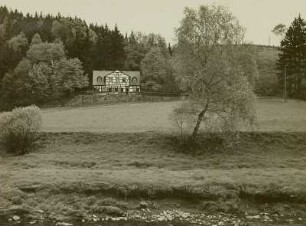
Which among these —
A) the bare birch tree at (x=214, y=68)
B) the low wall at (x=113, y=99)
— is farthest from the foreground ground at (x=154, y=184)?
the low wall at (x=113, y=99)

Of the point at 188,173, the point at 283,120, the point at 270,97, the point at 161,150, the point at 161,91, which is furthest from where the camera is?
the point at 161,91

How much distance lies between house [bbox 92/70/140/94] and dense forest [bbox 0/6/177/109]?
2.15m

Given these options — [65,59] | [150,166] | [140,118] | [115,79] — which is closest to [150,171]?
[150,166]

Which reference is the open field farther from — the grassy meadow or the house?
the house

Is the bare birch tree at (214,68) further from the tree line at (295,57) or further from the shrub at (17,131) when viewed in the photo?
the tree line at (295,57)

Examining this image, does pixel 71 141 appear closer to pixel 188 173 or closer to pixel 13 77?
pixel 188 173

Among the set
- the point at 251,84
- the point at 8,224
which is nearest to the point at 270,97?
the point at 251,84

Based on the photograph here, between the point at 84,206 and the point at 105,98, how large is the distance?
61877 mm

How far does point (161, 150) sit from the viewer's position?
5019 cm

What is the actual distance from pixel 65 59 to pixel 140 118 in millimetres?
41764

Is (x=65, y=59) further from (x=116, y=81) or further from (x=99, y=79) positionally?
(x=116, y=81)

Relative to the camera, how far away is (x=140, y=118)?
66938mm

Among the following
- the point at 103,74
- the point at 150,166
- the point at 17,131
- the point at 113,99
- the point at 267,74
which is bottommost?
the point at 150,166

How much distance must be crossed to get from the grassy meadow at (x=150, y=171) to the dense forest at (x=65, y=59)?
33.3 metres
